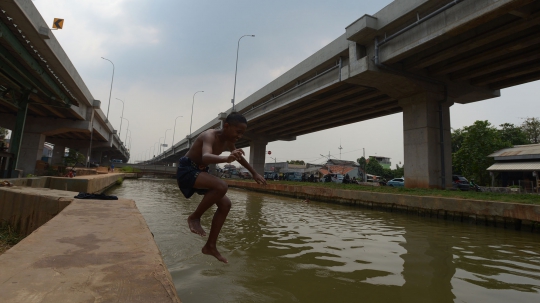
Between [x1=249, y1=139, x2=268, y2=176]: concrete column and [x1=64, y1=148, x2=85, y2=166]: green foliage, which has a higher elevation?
[x1=249, y1=139, x2=268, y2=176]: concrete column

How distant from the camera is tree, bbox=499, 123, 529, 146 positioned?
3884cm

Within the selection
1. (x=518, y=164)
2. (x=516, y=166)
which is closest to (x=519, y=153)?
(x=518, y=164)

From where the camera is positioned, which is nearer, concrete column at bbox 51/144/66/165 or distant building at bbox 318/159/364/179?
concrete column at bbox 51/144/66/165

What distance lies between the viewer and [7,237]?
448cm

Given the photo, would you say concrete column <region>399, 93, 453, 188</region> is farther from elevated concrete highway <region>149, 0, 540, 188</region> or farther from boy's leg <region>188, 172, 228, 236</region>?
boy's leg <region>188, 172, 228, 236</region>

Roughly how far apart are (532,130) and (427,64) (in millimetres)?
39643

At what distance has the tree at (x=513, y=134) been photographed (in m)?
38.8

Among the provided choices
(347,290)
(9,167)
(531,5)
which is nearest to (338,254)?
(347,290)

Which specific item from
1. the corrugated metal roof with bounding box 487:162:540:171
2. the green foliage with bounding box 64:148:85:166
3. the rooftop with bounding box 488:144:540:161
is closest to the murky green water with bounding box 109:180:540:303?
the corrugated metal roof with bounding box 487:162:540:171

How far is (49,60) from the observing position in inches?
610

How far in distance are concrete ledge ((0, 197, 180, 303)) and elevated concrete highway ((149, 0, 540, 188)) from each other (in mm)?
12337

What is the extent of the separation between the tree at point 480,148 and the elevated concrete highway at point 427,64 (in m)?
19.3

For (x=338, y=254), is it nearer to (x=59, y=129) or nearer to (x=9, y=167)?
(x=9, y=167)

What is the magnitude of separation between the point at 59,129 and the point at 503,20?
109ft
